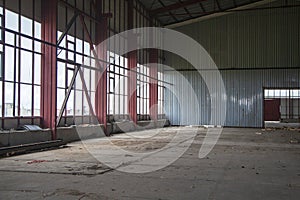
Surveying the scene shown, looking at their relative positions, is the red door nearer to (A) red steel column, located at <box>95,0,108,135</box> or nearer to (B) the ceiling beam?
(B) the ceiling beam

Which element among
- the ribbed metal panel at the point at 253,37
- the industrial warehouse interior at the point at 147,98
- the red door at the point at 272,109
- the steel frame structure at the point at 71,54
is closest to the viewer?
the industrial warehouse interior at the point at 147,98

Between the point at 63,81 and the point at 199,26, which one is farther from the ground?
the point at 199,26

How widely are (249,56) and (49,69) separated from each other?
73.9 ft

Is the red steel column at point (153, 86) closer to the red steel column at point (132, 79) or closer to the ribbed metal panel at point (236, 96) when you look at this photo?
the ribbed metal panel at point (236, 96)

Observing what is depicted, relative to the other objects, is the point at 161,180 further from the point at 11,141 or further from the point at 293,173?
the point at 11,141

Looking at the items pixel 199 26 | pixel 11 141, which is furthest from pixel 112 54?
pixel 199 26

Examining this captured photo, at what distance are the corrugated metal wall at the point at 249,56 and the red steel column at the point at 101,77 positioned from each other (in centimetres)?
1557

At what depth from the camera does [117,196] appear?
251 inches

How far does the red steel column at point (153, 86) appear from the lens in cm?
3144

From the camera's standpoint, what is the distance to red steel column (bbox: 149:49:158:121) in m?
31.4

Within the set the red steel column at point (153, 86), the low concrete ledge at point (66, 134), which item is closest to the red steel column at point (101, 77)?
the low concrete ledge at point (66, 134)

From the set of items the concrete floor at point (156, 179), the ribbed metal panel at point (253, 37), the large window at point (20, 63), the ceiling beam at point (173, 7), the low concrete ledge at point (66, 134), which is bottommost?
the concrete floor at point (156, 179)

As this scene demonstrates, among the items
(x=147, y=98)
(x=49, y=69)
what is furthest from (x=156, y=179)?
(x=147, y=98)

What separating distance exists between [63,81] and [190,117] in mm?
19301
